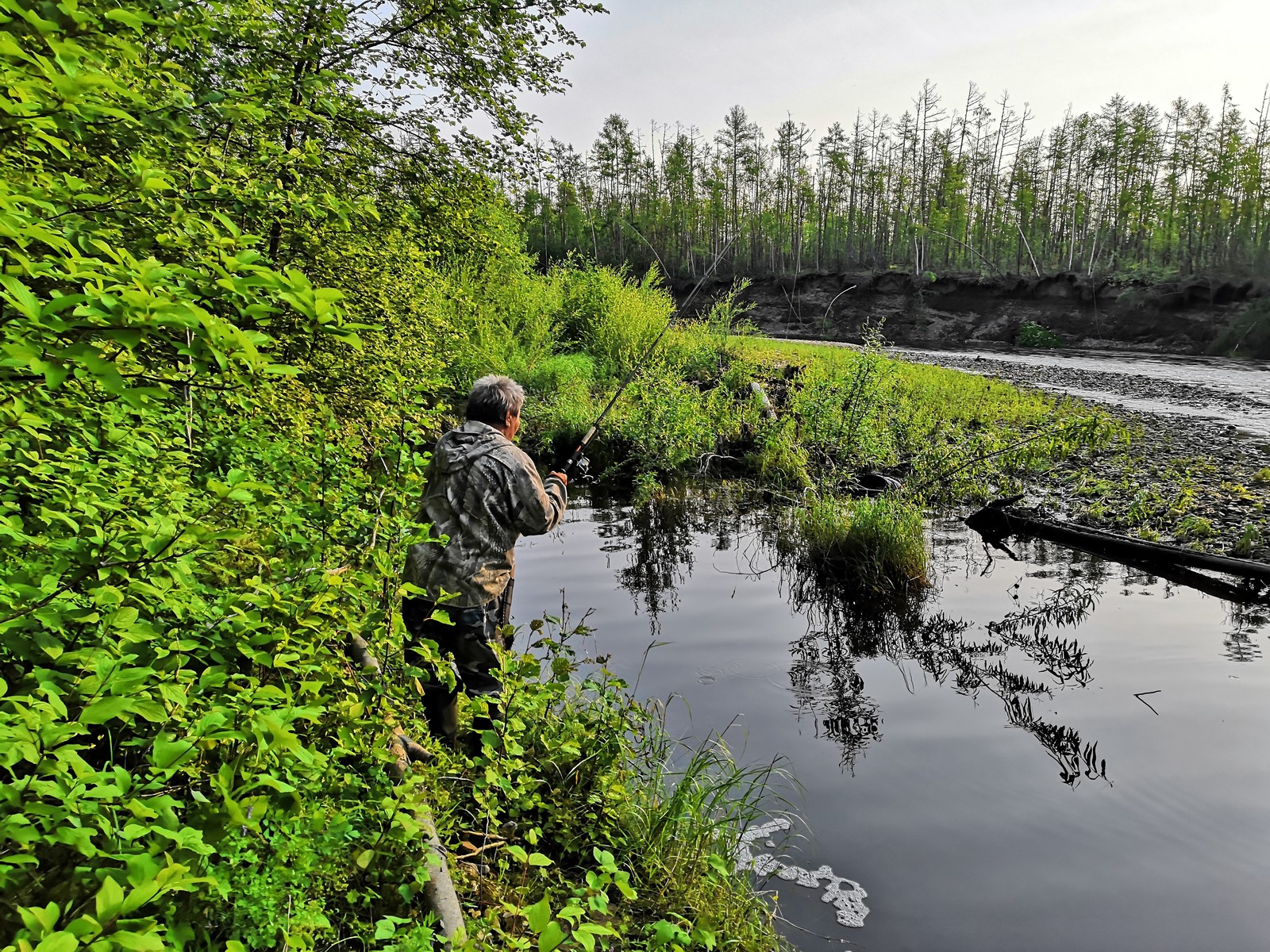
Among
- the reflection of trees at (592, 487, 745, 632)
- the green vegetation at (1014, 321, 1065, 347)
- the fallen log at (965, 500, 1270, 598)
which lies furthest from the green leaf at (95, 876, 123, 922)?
the green vegetation at (1014, 321, 1065, 347)

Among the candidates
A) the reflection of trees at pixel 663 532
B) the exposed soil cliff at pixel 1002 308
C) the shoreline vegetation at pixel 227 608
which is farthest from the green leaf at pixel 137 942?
the exposed soil cliff at pixel 1002 308

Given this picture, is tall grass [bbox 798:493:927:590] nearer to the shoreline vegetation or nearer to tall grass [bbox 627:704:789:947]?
the shoreline vegetation

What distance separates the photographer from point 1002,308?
168ft

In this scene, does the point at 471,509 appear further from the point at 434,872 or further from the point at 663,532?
the point at 663,532

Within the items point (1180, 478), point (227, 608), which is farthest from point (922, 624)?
point (1180, 478)

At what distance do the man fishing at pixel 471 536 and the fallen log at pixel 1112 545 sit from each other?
7951 millimetres

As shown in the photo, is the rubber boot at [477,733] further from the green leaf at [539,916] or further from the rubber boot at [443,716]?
the green leaf at [539,916]

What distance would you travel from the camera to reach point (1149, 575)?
8.35 m

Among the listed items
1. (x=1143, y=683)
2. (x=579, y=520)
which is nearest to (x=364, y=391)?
(x=579, y=520)

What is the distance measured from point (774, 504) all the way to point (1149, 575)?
16.6 feet

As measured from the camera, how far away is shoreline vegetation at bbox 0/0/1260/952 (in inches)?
56.4

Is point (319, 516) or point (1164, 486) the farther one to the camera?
point (1164, 486)

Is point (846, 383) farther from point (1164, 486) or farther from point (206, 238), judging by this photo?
point (206, 238)

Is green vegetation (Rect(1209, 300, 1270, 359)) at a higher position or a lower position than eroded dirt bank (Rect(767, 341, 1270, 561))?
higher
